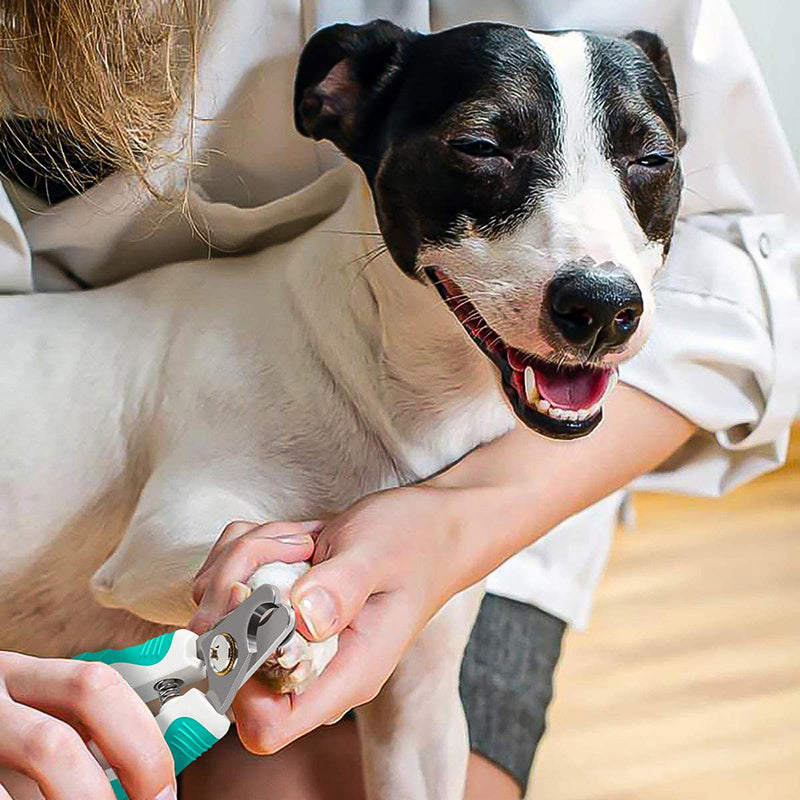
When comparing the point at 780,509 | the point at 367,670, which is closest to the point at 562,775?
the point at 780,509

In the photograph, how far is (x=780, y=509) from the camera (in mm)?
1754

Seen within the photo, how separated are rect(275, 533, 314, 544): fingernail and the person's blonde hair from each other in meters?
0.31

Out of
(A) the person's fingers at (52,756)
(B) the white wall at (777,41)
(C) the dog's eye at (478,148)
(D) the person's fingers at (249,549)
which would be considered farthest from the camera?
(B) the white wall at (777,41)

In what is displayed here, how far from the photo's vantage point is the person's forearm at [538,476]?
95 centimetres

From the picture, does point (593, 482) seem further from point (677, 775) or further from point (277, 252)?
point (677, 775)

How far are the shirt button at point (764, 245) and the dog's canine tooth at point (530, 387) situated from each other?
15.8 inches

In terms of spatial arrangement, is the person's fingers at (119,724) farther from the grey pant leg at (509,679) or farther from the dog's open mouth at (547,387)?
the grey pant leg at (509,679)

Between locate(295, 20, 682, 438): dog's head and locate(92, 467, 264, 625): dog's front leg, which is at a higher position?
locate(295, 20, 682, 438): dog's head

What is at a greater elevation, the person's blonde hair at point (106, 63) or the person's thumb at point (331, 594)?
the person's blonde hair at point (106, 63)

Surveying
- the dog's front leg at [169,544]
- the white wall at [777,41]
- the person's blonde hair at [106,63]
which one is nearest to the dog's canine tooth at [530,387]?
the dog's front leg at [169,544]

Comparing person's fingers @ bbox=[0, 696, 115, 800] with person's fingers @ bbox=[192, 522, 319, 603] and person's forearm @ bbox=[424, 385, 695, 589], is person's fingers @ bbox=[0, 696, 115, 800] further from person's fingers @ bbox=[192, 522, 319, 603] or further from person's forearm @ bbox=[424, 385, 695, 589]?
person's forearm @ bbox=[424, 385, 695, 589]

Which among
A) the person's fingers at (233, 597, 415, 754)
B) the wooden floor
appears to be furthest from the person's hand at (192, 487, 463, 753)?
the wooden floor

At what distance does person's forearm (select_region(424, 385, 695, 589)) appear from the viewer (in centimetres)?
95

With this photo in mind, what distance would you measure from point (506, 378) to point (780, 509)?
102 centimetres
